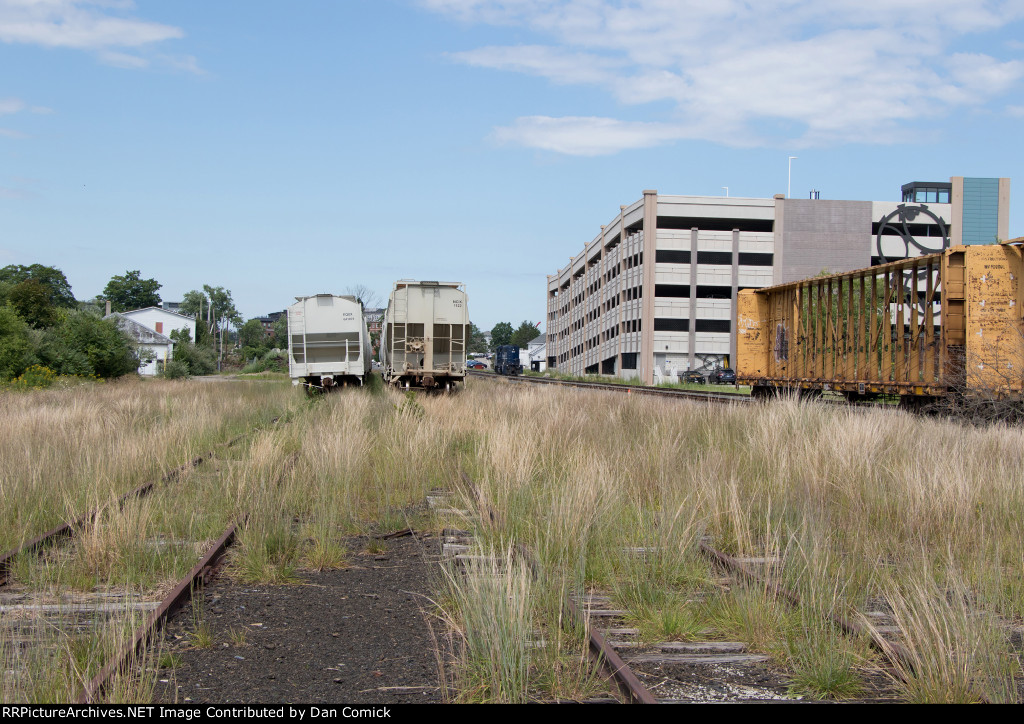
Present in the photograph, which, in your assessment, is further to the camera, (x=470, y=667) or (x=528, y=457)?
(x=528, y=457)

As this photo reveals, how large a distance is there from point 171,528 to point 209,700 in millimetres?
3620

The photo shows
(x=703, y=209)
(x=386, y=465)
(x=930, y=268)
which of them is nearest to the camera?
(x=386, y=465)

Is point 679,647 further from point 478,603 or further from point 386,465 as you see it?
point 386,465

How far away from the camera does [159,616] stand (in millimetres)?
4594

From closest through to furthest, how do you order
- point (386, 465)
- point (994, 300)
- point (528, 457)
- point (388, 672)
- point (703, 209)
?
point (388, 672), point (528, 457), point (386, 465), point (994, 300), point (703, 209)

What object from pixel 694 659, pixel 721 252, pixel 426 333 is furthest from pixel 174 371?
pixel 694 659

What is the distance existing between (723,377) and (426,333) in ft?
128

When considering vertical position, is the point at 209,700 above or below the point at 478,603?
below

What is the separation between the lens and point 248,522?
6.76m

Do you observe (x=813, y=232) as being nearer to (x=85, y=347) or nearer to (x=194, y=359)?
(x=194, y=359)

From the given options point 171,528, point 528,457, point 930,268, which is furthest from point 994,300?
point 171,528

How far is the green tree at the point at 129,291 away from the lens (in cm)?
15038

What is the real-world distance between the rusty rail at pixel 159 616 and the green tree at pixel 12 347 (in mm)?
29160

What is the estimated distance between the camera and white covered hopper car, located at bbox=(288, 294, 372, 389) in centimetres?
2573
